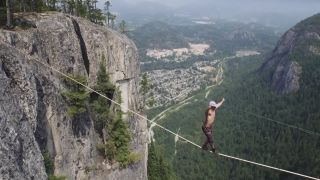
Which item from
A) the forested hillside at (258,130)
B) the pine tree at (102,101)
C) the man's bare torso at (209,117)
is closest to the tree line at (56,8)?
the pine tree at (102,101)

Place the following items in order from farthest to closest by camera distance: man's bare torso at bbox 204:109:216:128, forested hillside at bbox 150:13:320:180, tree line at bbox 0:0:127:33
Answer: forested hillside at bbox 150:13:320:180
tree line at bbox 0:0:127:33
man's bare torso at bbox 204:109:216:128

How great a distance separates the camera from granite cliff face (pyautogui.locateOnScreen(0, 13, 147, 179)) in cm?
2545

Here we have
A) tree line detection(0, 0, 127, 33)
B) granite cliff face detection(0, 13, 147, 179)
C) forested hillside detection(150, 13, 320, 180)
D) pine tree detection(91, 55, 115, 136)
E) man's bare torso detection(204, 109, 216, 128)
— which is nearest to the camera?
man's bare torso detection(204, 109, 216, 128)

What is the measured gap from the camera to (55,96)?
38.6 metres

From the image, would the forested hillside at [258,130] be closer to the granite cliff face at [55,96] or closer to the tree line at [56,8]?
the tree line at [56,8]

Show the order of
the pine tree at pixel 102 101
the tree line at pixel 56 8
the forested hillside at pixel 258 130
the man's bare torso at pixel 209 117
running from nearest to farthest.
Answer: the man's bare torso at pixel 209 117, the tree line at pixel 56 8, the pine tree at pixel 102 101, the forested hillside at pixel 258 130

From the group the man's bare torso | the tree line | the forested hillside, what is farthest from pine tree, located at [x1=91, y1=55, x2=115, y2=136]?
the forested hillside

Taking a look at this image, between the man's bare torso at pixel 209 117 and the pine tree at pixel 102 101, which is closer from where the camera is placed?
the man's bare torso at pixel 209 117

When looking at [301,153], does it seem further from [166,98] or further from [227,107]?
[166,98]

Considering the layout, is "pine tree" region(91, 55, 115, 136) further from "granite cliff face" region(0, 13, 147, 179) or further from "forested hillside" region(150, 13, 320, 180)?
"forested hillside" region(150, 13, 320, 180)

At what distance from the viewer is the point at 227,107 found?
17750 cm

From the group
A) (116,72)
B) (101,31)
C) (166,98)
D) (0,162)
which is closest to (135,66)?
(116,72)

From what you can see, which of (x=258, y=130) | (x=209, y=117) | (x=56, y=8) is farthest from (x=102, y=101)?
(x=258, y=130)

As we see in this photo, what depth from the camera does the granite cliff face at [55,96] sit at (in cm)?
2545
